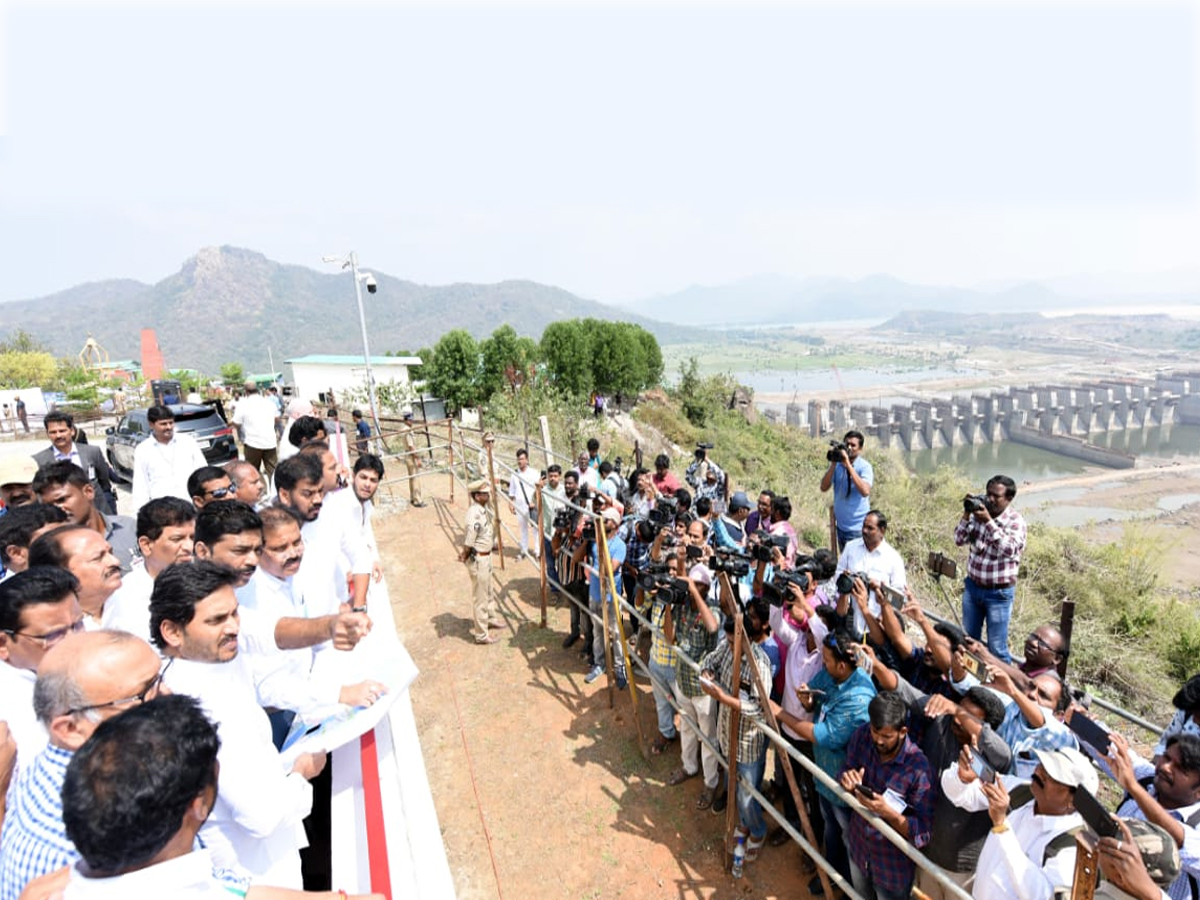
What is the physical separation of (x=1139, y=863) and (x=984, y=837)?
2.94 ft

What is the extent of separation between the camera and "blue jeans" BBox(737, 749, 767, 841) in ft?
11.3

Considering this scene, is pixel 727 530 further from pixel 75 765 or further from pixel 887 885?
pixel 75 765

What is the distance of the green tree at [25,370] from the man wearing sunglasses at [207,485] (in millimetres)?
53899

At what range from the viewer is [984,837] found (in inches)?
94.7

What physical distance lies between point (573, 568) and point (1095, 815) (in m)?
4.15

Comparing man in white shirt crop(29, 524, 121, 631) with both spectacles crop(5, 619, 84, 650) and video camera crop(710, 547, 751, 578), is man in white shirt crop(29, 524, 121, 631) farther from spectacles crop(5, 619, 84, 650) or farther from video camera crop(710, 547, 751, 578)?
video camera crop(710, 547, 751, 578)

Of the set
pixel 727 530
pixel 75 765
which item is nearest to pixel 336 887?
pixel 75 765

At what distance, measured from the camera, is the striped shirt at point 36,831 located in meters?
1.44

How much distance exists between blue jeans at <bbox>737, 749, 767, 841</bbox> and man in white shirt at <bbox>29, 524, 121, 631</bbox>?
11.5 ft

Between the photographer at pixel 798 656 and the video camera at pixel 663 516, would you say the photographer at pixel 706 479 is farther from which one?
the photographer at pixel 798 656

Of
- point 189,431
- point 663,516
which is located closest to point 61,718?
point 663,516

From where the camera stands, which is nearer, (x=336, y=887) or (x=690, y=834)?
(x=336, y=887)

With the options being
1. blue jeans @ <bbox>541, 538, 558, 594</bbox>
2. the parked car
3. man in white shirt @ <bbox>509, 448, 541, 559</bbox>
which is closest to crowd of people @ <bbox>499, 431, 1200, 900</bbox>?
blue jeans @ <bbox>541, 538, 558, 594</bbox>

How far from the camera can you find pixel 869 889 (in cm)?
296
